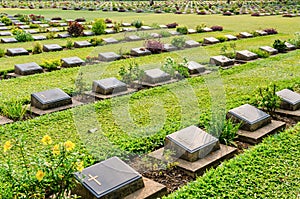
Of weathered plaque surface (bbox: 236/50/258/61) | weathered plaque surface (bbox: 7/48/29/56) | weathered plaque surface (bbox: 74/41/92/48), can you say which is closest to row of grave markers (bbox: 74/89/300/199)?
weathered plaque surface (bbox: 236/50/258/61)

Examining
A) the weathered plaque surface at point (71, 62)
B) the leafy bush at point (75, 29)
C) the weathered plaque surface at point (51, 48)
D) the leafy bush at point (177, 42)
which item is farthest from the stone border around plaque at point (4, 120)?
the leafy bush at point (75, 29)

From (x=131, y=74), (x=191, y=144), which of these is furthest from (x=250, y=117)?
(x=131, y=74)

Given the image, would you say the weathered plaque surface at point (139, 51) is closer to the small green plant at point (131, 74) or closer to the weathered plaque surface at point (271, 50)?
the small green plant at point (131, 74)

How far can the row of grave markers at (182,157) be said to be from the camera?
3.37 meters

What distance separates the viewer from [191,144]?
420 centimetres

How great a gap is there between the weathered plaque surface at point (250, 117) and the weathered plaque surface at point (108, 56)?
321 cm

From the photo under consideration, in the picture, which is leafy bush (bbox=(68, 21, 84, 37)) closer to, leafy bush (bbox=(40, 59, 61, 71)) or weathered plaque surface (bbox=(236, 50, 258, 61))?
leafy bush (bbox=(40, 59, 61, 71))

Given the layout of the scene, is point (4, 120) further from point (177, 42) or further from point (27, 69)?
point (177, 42)

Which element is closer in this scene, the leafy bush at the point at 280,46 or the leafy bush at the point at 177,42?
the leafy bush at the point at 177,42

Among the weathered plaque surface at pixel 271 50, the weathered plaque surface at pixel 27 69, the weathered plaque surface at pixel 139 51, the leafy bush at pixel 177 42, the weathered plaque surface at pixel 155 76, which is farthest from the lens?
the weathered plaque surface at pixel 271 50

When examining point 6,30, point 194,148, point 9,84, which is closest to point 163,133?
point 194,148

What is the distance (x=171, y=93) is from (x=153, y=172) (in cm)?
308

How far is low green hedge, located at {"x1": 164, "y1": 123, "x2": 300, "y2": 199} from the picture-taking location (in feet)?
11.6

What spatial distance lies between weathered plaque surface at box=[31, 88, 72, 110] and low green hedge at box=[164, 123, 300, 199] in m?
3.01
